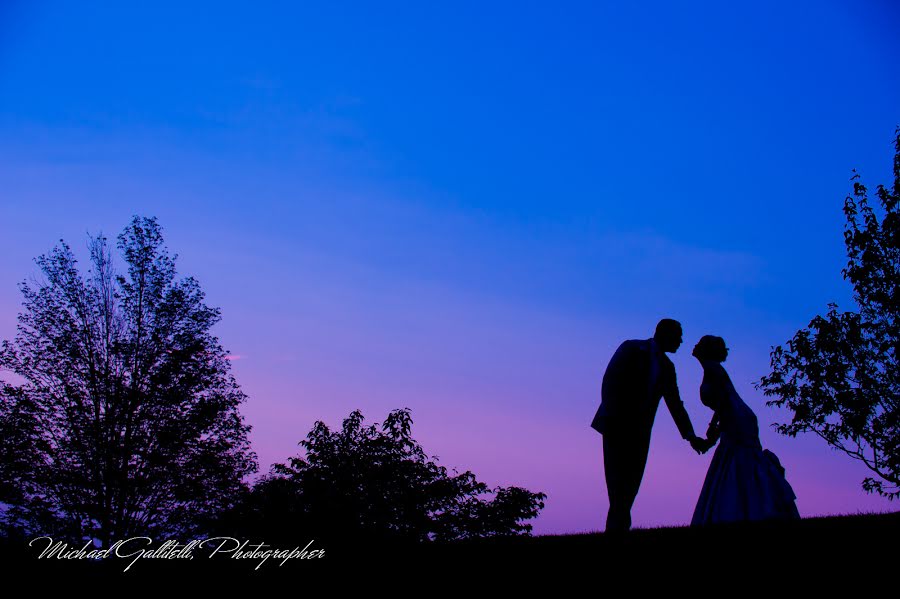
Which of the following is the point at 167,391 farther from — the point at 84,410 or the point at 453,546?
the point at 453,546

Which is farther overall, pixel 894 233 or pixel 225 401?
pixel 225 401

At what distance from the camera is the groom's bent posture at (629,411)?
8.11 m

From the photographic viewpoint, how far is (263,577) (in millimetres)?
6680

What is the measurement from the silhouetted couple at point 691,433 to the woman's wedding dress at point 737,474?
12mm

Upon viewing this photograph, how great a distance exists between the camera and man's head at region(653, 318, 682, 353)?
874 centimetres

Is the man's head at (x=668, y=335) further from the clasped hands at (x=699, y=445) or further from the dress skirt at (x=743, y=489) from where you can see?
the dress skirt at (x=743, y=489)

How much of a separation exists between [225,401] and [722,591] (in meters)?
24.3

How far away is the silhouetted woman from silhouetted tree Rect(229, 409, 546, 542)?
17133 mm

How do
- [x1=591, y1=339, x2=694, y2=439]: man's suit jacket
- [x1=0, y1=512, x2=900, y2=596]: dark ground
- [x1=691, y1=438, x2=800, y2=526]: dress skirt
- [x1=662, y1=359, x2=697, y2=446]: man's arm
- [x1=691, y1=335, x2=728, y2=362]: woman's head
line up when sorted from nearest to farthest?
[x1=0, y1=512, x2=900, y2=596]: dark ground → [x1=591, y1=339, x2=694, y2=439]: man's suit jacket → [x1=662, y1=359, x2=697, y2=446]: man's arm → [x1=691, y1=438, x2=800, y2=526]: dress skirt → [x1=691, y1=335, x2=728, y2=362]: woman's head

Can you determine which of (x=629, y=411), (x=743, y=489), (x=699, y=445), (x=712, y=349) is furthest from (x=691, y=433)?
(x=629, y=411)

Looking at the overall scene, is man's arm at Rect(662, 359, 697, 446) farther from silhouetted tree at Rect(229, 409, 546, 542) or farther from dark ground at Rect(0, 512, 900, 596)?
silhouetted tree at Rect(229, 409, 546, 542)

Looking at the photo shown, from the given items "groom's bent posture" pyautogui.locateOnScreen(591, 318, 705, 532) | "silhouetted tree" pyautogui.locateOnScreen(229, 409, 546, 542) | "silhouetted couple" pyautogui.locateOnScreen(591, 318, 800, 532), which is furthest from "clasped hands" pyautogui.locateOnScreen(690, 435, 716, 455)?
"silhouetted tree" pyautogui.locateOnScreen(229, 409, 546, 542)

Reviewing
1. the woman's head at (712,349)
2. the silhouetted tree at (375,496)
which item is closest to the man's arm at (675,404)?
the woman's head at (712,349)

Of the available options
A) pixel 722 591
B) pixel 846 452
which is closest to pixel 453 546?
pixel 722 591
